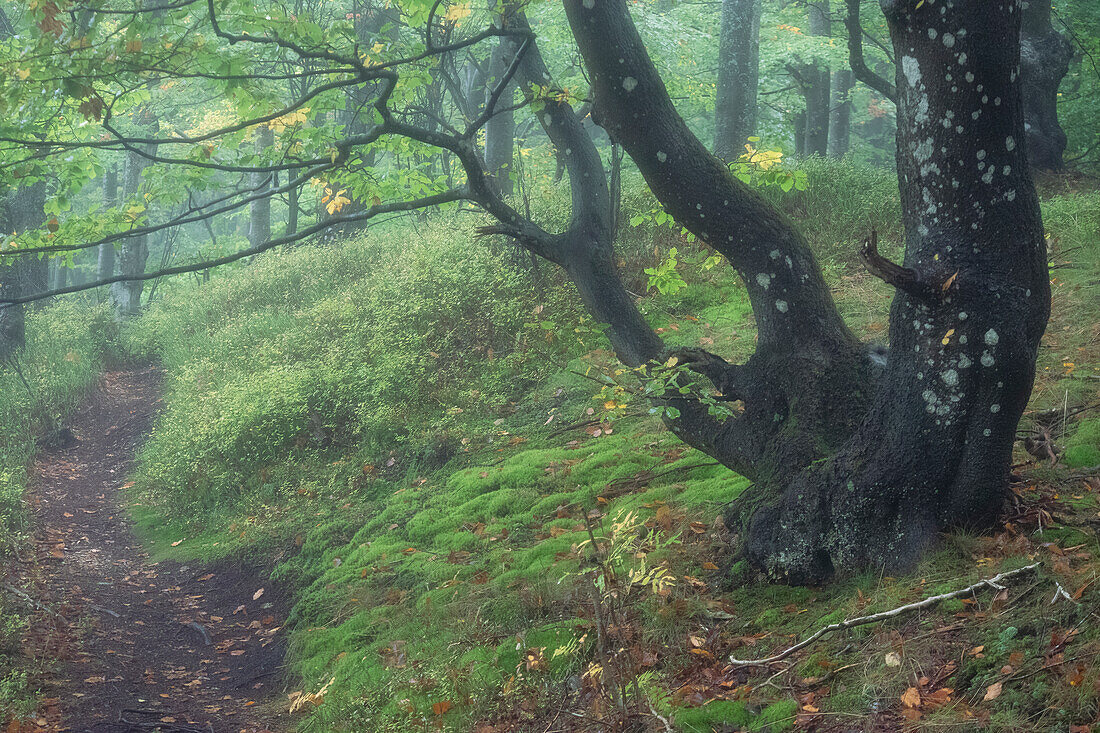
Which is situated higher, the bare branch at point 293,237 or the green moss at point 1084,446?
the bare branch at point 293,237

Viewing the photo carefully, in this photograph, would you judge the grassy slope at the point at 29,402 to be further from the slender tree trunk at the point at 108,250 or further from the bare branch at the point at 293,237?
the slender tree trunk at the point at 108,250

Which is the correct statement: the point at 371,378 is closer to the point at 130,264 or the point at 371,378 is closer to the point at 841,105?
the point at 130,264

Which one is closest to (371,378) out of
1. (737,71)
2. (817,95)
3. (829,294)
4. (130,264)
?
(829,294)

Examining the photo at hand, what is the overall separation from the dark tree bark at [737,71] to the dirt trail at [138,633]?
9.49 m

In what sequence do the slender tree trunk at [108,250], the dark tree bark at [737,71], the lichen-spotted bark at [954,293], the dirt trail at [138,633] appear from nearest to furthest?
1. the lichen-spotted bark at [954,293]
2. the dirt trail at [138,633]
3. the dark tree bark at [737,71]
4. the slender tree trunk at [108,250]

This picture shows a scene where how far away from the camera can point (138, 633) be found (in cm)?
623

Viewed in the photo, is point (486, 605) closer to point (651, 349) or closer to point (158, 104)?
point (651, 349)

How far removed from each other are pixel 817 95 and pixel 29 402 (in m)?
18.9

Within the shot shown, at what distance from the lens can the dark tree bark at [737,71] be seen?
12.0 meters

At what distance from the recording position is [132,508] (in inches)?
372

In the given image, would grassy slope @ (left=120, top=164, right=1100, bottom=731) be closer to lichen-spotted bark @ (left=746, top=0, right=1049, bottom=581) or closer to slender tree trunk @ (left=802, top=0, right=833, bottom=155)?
lichen-spotted bark @ (left=746, top=0, right=1049, bottom=581)

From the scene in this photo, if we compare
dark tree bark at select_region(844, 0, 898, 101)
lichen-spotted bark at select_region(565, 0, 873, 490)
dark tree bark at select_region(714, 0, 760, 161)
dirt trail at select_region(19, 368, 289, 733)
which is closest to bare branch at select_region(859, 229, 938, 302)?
lichen-spotted bark at select_region(565, 0, 873, 490)

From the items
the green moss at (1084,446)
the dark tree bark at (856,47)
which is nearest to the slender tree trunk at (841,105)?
the dark tree bark at (856,47)

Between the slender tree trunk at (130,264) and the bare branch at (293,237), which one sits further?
the slender tree trunk at (130,264)
